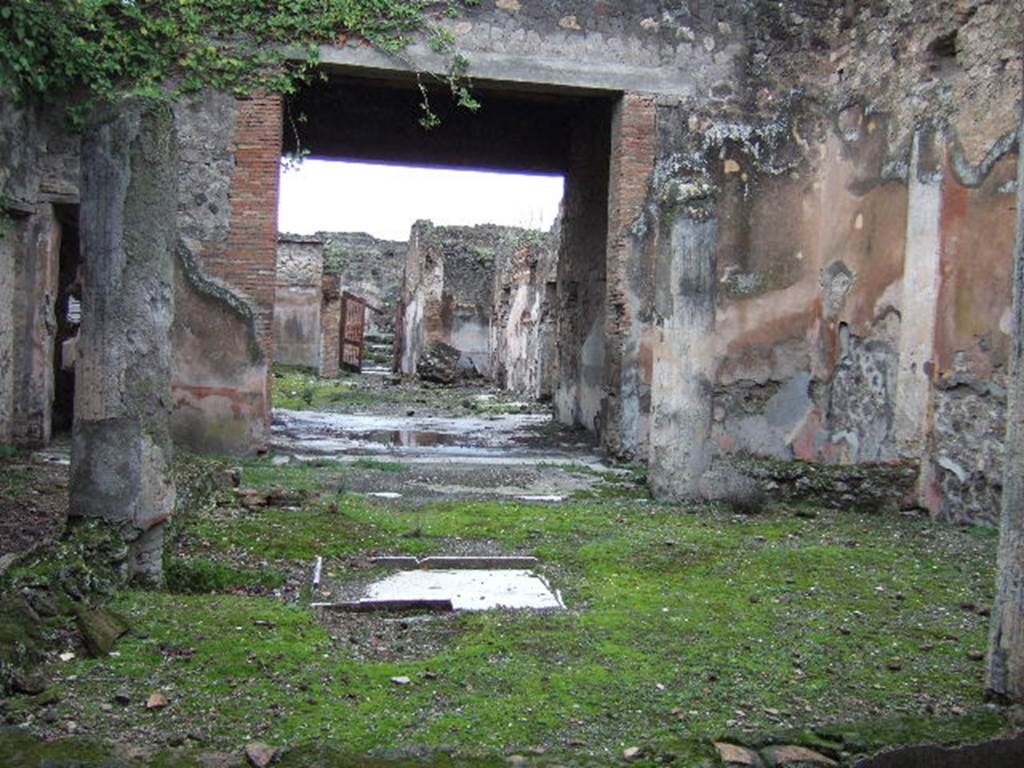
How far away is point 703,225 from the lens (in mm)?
7379

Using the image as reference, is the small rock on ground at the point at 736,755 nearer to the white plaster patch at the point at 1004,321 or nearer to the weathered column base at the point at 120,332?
the weathered column base at the point at 120,332

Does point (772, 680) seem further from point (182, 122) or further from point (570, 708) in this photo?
point (182, 122)

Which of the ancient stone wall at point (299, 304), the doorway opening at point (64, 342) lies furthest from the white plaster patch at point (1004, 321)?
the ancient stone wall at point (299, 304)

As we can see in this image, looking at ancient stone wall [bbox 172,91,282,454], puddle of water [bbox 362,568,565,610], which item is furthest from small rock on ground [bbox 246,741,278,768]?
ancient stone wall [bbox 172,91,282,454]

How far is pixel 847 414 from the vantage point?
8797 mm

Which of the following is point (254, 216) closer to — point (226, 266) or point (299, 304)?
point (226, 266)

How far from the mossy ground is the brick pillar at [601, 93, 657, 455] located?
379 centimetres

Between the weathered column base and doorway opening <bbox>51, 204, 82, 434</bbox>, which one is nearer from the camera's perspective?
the weathered column base

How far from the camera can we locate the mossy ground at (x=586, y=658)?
3.05 meters

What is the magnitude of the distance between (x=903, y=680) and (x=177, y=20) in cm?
802

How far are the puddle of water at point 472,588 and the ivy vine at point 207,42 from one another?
214 inches

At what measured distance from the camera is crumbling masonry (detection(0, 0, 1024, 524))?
7367 mm

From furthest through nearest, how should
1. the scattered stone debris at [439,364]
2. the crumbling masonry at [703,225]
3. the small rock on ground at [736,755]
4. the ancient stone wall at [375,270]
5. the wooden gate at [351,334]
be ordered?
the ancient stone wall at [375,270] → the wooden gate at [351,334] → the scattered stone debris at [439,364] → the crumbling masonry at [703,225] → the small rock on ground at [736,755]

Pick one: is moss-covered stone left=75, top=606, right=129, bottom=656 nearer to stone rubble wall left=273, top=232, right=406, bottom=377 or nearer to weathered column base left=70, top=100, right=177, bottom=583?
weathered column base left=70, top=100, right=177, bottom=583
